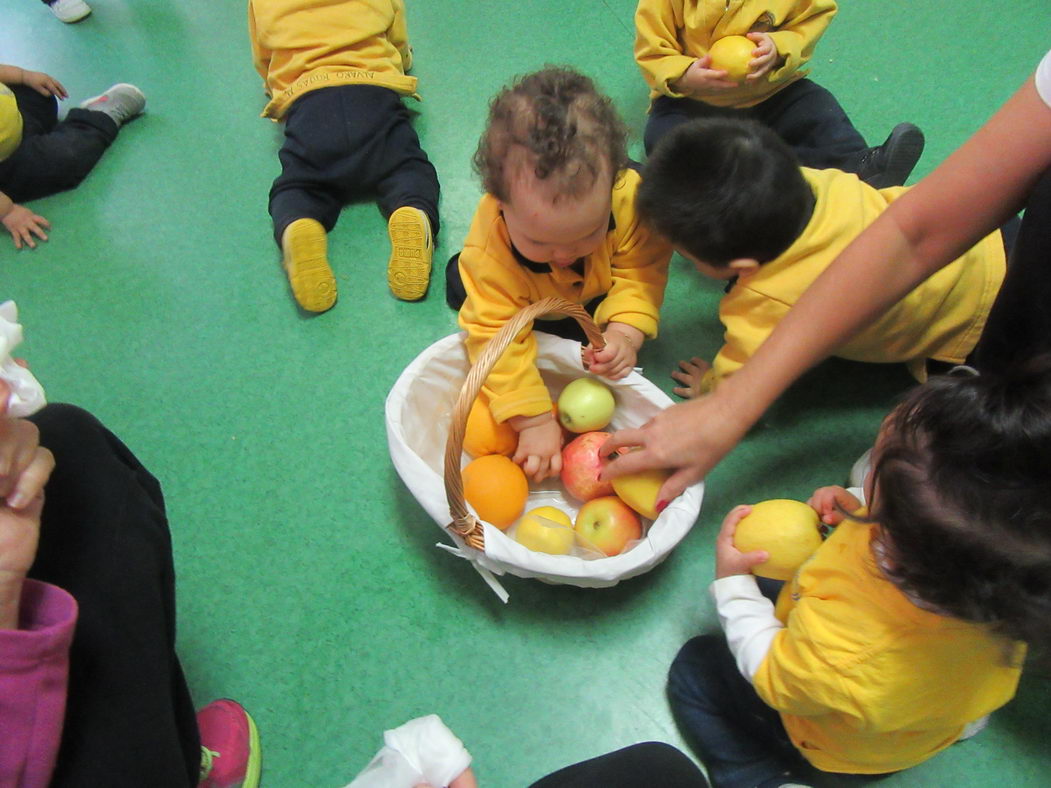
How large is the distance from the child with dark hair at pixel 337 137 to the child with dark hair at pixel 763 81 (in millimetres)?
466

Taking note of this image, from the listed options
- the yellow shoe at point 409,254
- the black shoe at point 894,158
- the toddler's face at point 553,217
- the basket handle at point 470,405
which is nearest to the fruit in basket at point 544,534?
the basket handle at point 470,405

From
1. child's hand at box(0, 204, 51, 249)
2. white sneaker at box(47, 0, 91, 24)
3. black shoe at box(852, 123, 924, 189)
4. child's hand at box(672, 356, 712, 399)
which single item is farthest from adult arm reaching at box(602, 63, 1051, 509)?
white sneaker at box(47, 0, 91, 24)

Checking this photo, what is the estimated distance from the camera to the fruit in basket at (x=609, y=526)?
2.92ft

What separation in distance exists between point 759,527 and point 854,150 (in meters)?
0.79

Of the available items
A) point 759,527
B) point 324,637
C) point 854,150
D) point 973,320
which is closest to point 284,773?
point 324,637

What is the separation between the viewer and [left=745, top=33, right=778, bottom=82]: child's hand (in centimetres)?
114

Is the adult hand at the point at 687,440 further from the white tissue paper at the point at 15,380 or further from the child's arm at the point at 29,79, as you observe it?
the child's arm at the point at 29,79

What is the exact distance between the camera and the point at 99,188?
1.41m

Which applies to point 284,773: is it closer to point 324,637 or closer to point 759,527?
point 324,637

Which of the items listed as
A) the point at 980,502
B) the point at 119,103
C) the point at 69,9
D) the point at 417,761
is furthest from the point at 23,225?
the point at 980,502

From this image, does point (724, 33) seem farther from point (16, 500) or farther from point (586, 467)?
point (16, 500)

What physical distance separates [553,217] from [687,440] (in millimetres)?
302

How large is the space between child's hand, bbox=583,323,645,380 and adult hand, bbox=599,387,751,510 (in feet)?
0.47

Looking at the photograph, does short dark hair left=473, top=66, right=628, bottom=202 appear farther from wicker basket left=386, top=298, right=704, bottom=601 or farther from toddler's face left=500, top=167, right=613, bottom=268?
wicker basket left=386, top=298, right=704, bottom=601
